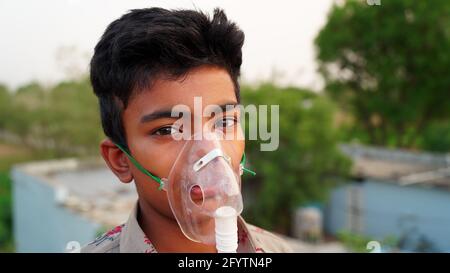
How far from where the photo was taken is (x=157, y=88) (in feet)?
2.92

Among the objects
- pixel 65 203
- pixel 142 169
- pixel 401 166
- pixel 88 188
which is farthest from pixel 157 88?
pixel 401 166

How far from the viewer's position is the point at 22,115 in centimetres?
1124

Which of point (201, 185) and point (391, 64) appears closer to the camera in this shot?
point (201, 185)

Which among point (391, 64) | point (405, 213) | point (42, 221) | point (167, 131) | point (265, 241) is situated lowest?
point (405, 213)

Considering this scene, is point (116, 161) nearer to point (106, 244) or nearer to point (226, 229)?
point (106, 244)

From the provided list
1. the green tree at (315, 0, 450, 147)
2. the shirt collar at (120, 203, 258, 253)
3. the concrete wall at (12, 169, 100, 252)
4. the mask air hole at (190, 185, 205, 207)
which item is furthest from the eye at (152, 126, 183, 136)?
the green tree at (315, 0, 450, 147)

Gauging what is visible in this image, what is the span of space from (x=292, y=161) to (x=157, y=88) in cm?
786

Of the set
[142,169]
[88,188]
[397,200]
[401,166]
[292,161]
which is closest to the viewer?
[142,169]

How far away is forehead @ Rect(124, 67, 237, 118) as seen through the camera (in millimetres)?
874

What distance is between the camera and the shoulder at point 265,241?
3.59ft

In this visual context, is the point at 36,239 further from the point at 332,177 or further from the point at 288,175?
the point at 332,177

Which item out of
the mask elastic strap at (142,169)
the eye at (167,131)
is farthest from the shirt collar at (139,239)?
the eye at (167,131)

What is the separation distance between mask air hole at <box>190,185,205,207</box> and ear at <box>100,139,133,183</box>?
0.17 meters
